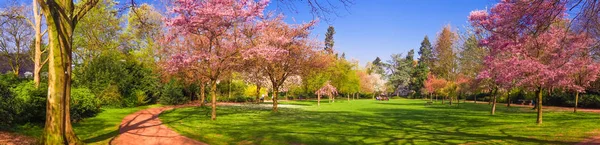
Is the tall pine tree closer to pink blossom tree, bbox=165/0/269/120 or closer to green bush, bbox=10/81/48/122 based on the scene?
pink blossom tree, bbox=165/0/269/120

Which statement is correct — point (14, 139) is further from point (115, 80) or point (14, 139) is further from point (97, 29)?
point (97, 29)

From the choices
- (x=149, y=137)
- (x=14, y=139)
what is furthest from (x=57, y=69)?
(x=149, y=137)

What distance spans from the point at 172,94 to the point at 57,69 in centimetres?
2332

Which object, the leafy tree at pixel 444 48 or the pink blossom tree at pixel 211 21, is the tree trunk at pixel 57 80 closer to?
the pink blossom tree at pixel 211 21

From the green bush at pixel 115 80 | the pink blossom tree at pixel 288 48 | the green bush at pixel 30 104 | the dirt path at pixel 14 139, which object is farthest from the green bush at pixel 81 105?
the pink blossom tree at pixel 288 48

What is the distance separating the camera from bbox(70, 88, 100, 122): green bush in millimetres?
13273

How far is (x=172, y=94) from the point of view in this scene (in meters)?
30.7

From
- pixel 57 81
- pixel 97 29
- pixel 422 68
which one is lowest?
pixel 57 81

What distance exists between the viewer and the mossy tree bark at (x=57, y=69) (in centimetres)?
806

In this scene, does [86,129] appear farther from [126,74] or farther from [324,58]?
[324,58]

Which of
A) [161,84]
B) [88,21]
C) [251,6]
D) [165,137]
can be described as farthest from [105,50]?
[165,137]

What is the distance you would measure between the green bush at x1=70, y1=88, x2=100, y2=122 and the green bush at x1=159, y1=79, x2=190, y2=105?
14.2 metres

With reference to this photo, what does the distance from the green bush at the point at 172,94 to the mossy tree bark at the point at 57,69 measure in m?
22.3

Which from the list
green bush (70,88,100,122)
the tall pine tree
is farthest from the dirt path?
the tall pine tree
